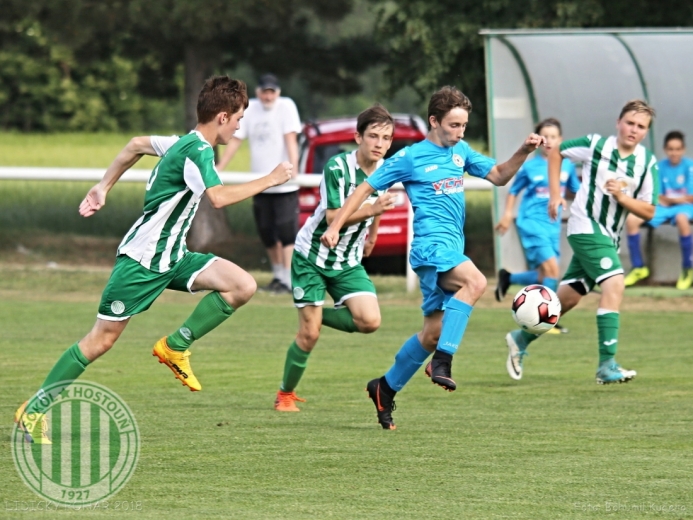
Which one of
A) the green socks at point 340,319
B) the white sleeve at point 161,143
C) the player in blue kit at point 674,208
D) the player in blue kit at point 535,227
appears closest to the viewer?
the white sleeve at point 161,143

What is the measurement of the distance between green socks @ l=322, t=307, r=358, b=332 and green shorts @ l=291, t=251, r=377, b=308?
0.06 meters

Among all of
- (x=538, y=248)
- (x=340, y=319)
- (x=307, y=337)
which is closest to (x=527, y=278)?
(x=538, y=248)

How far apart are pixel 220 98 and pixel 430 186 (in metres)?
1.36

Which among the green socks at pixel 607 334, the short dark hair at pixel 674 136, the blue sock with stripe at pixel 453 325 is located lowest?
the green socks at pixel 607 334

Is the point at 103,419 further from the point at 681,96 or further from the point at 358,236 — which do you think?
the point at 681,96

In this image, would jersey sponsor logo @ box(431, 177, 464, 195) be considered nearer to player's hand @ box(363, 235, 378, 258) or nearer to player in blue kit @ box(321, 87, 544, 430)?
player in blue kit @ box(321, 87, 544, 430)

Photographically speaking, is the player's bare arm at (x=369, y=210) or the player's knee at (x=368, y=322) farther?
the player's knee at (x=368, y=322)

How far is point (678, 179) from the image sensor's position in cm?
1388

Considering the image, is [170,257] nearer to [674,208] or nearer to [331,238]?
[331,238]

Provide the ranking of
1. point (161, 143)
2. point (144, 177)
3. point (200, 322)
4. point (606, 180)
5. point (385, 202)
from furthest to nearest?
point (144, 177), point (606, 180), point (385, 202), point (200, 322), point (161, 143)

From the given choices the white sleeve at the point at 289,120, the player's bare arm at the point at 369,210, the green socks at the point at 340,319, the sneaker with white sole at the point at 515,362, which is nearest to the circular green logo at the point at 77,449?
the green socks at the point at 340,319

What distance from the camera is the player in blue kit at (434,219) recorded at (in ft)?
22.4

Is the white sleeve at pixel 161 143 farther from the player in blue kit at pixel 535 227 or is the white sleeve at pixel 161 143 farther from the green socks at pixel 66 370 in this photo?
the player in blue kit at pixel 535 227

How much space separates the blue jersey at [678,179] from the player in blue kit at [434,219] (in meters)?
7.33
